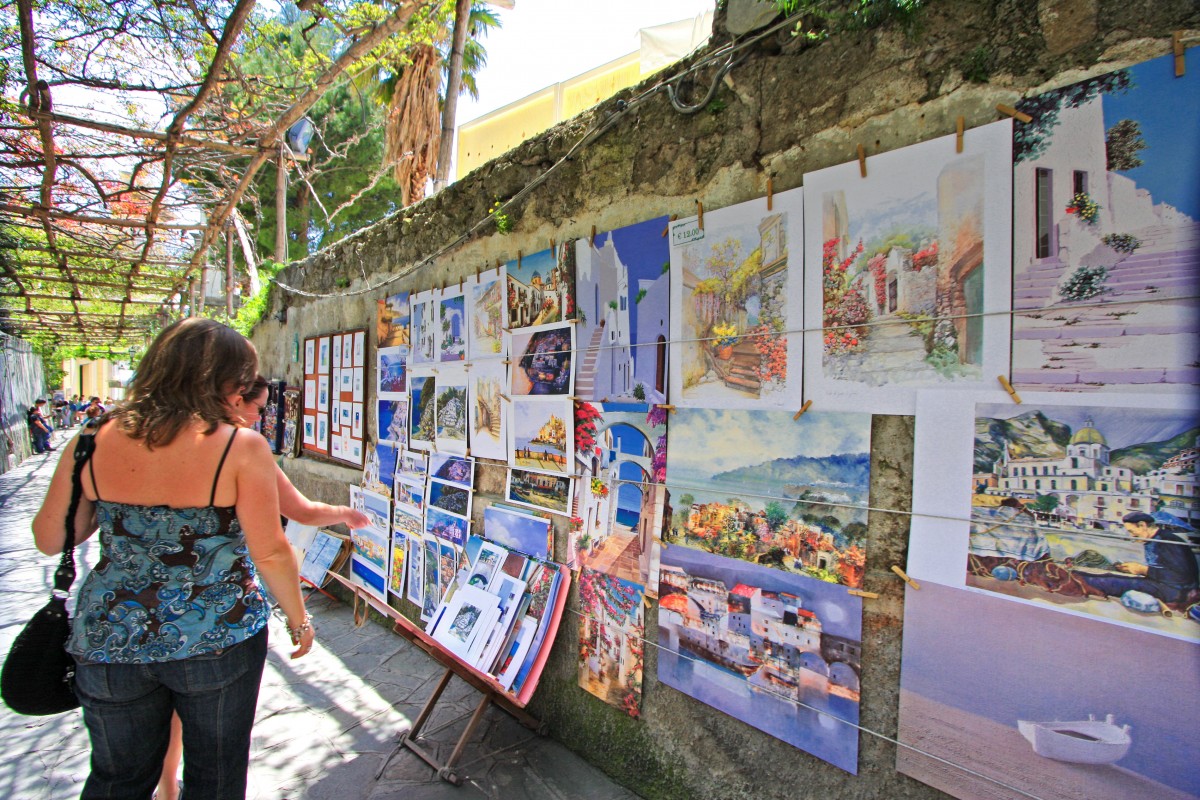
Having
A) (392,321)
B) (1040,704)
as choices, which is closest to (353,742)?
(392,321)

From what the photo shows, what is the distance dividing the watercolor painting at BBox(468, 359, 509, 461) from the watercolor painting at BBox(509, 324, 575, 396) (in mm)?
143

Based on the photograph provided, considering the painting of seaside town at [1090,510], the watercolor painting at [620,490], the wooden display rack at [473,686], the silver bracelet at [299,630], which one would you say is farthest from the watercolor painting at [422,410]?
the painting of seaside town at [1090,510]

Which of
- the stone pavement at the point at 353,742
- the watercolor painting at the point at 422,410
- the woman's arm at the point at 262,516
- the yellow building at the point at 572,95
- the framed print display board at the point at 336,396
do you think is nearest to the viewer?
the woman's arm at the point at 262,516

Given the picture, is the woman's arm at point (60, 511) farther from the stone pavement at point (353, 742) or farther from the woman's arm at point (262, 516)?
the stone pavement at point (353, 742)

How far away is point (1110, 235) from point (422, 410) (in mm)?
3433

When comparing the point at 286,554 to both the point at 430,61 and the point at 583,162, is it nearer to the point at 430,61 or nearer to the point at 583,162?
the point at 583,162

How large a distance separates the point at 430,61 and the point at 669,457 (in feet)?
24.9

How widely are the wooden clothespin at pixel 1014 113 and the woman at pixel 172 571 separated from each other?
2.23 metres

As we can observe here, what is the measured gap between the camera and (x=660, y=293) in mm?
2289

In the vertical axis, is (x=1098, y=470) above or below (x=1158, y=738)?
above

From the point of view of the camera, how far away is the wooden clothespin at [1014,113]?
145cm

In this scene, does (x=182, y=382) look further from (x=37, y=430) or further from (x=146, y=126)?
(x=37, y=430)

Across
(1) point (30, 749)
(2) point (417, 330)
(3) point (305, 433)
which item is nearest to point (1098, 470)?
(2) point (417, 330)

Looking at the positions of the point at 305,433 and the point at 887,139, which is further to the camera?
the point at 305,433
